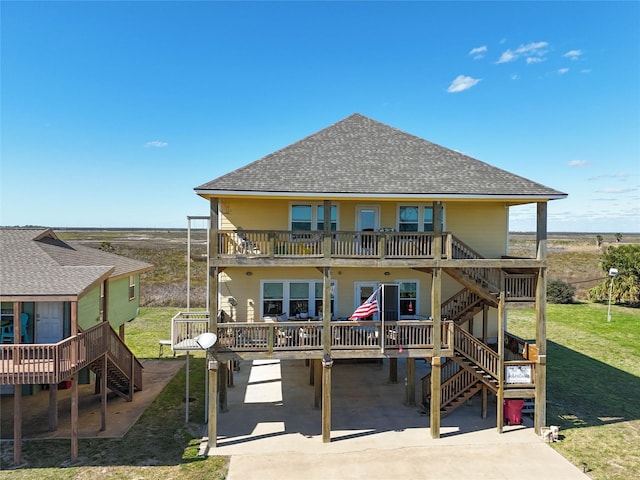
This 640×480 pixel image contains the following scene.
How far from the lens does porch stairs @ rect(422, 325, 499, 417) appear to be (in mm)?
13773

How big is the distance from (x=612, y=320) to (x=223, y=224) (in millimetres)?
30447

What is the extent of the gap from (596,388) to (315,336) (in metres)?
13.4

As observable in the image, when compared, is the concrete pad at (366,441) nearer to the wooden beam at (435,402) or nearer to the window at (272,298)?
the wooden beam at (435,402)

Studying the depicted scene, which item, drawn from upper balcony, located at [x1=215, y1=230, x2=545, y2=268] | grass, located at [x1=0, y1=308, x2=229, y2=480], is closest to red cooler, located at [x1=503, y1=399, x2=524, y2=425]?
upper balcony, located at [x1=215, y1=230, x2=545, y2=268]

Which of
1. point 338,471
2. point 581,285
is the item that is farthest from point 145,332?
point 581,285

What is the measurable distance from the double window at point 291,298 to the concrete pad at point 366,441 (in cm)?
347

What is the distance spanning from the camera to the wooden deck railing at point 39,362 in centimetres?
1123

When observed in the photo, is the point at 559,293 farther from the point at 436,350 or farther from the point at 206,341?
the point at 206,341

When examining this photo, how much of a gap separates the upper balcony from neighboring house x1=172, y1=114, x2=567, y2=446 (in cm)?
5

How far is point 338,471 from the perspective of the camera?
1105cm

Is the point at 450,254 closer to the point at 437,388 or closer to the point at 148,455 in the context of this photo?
the point at 437,388

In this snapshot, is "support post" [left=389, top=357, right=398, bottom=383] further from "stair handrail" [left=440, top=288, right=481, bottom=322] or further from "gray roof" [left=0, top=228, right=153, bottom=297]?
"gray roof" [left=0, top=228, right=153, bottom=297]

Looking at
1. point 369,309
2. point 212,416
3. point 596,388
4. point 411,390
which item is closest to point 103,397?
point 212,416

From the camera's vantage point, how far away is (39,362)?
11.5 meters
